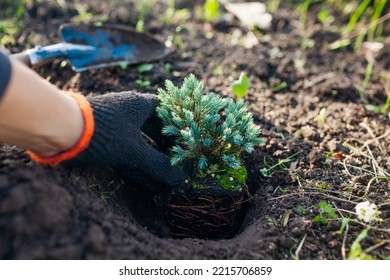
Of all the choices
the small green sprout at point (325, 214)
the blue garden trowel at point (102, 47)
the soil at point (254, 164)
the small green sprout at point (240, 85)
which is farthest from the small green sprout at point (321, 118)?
the blue garden trowel at point (102, 47)

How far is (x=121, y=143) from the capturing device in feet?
5.74

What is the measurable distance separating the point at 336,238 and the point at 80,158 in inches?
43.3

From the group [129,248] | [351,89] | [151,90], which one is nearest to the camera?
[129,248]

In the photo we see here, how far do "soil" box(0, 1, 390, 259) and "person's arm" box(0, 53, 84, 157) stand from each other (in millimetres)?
129

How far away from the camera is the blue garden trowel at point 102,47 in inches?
101

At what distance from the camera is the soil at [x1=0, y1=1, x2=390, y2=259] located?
1515 mm

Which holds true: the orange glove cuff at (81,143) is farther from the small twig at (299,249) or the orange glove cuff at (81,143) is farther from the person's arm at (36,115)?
the small twig at (299,249)

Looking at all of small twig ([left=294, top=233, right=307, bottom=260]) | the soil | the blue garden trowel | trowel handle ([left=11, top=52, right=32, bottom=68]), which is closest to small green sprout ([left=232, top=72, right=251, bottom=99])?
the soil

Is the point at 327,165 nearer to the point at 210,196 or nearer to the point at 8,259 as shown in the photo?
the point at 210,196

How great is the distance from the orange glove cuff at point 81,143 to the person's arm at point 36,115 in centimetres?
2

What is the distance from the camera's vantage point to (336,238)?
5.81ft

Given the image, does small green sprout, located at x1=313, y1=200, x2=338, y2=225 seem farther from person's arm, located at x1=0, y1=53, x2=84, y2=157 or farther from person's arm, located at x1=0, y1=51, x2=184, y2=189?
person's arm, located at x1=0, y1=53, x2=84, y2=157

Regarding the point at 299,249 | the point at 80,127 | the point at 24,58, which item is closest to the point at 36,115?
the point at 80,127

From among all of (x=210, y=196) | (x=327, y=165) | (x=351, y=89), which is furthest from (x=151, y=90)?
(x=351, y=89)
